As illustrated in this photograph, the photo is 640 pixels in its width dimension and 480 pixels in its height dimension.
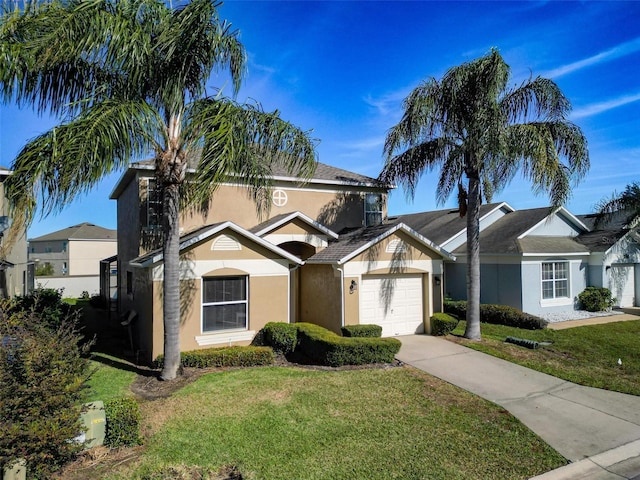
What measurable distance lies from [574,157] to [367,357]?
980 cm

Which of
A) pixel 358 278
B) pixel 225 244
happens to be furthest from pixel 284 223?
pixel 358 278

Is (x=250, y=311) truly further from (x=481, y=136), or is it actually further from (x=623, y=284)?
(x=623, y=284)

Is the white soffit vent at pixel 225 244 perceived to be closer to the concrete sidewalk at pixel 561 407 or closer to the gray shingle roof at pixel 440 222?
the concrete sidewalk at pixel 561 407

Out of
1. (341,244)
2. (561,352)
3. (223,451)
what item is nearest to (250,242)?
(341,244)

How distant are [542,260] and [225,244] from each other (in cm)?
1581

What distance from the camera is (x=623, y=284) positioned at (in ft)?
74.2

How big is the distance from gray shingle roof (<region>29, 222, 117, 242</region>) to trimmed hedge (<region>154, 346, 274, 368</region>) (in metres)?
41.9

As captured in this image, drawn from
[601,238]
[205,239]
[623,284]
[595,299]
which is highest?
[601,238]

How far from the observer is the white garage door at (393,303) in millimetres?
14719

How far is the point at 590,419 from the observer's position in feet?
25.6

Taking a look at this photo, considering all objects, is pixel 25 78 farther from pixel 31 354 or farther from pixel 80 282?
pixel 80 282

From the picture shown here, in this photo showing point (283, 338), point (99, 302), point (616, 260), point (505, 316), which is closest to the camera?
point (283, 338)

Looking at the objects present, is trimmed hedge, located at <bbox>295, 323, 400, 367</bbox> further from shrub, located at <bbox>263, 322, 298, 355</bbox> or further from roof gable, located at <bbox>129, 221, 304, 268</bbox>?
roof gable, located at <bbox>129, 221, 304, 268</bbox>

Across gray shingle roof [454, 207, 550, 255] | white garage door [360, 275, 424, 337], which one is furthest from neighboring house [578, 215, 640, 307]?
white garage door [360, 275, 424, 337]
